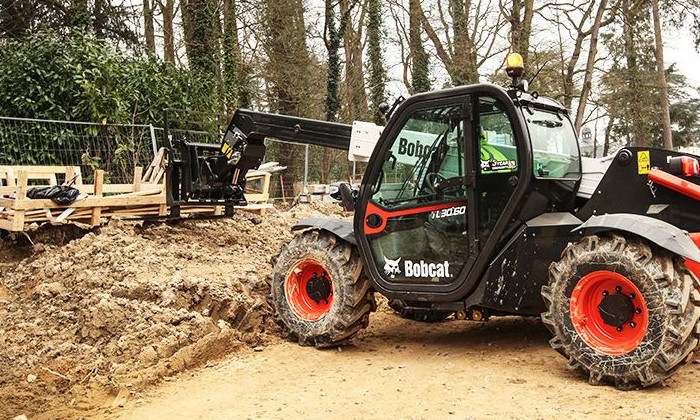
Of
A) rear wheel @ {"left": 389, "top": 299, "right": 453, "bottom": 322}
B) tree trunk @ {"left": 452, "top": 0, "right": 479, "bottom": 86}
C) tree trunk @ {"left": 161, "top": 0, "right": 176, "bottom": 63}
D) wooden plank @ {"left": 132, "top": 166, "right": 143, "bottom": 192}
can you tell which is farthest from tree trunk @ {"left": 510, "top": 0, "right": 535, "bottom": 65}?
rear wheel @ {"left": 389, "top": 299, "right": 453, "bottom": 322}

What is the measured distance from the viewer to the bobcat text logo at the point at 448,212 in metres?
5.17

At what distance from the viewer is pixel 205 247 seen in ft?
30.3

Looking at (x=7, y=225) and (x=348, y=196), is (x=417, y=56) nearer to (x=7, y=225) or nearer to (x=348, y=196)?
(x=7, y=225)

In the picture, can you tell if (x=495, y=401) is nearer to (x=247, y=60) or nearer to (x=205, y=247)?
(x=205, y=247)

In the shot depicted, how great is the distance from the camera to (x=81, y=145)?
1235 cm

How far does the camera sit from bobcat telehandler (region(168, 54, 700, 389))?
4.22m

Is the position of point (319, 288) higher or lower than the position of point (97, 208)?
lower

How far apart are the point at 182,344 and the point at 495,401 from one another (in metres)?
2.67

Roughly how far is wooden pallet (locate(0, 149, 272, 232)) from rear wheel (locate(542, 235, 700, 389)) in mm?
5689

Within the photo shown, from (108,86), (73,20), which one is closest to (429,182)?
(108,86)

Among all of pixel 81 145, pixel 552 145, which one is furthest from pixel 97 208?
pixel 552 145

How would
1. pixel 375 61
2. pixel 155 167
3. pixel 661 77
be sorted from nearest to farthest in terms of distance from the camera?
pixel 155 167
pixel 661 77
pixel 375 61

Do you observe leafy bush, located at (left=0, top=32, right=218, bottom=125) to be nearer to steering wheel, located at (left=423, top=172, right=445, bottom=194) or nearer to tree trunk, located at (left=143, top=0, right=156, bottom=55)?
tree trunk, located at (left=143, top=0, right=156, bottom=55)

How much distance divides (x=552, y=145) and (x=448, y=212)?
97 cm
